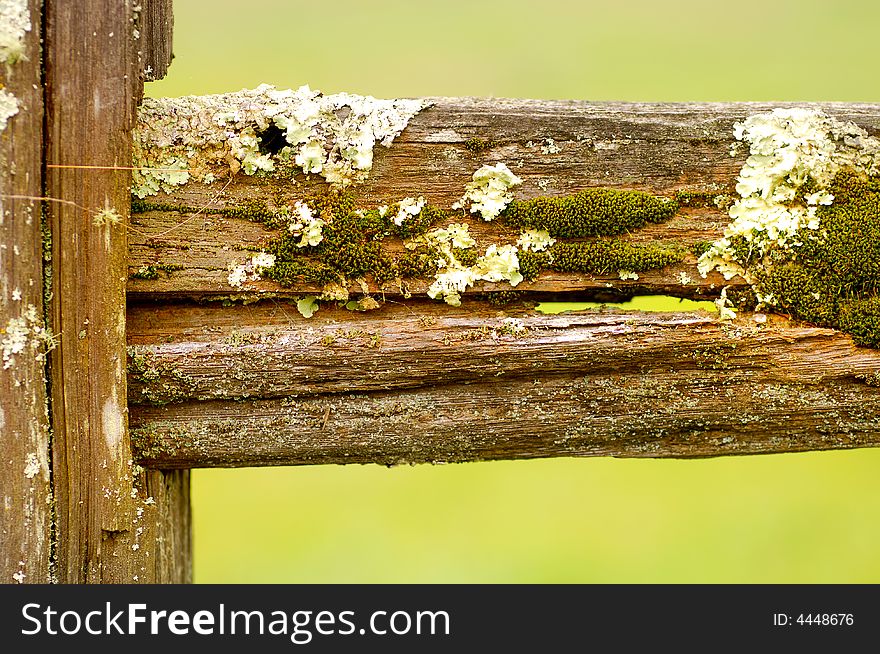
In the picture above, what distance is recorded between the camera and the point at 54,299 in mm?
1636

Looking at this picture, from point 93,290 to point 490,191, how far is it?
912mm

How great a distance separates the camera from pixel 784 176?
182 centimetres

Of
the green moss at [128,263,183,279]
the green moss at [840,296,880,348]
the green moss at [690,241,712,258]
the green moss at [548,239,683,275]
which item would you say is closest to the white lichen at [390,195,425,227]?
the green moss at [548,239,683,275]

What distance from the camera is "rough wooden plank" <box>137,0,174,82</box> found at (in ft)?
5.20

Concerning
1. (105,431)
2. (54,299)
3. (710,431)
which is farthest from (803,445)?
(54,299)

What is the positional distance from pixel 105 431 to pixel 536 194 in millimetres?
1140

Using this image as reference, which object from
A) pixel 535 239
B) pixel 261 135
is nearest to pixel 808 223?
pixel 535 239

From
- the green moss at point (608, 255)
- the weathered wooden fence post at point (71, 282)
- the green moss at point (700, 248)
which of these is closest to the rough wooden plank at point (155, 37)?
the weathered wooden fence post at point (71, 282)

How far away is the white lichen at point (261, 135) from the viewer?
68.0 inches

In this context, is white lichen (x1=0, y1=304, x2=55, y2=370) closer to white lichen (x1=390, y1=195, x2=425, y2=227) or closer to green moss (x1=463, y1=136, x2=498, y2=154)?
white lichen (x1=390, y1=195, x2=425, y2=227)

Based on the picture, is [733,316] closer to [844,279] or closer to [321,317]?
[844,279]

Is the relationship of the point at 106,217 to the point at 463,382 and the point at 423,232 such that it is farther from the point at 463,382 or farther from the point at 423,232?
the point at 463,382

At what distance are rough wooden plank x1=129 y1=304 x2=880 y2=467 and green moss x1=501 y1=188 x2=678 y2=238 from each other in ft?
0.71

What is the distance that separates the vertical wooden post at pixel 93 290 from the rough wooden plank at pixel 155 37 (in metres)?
0.03
